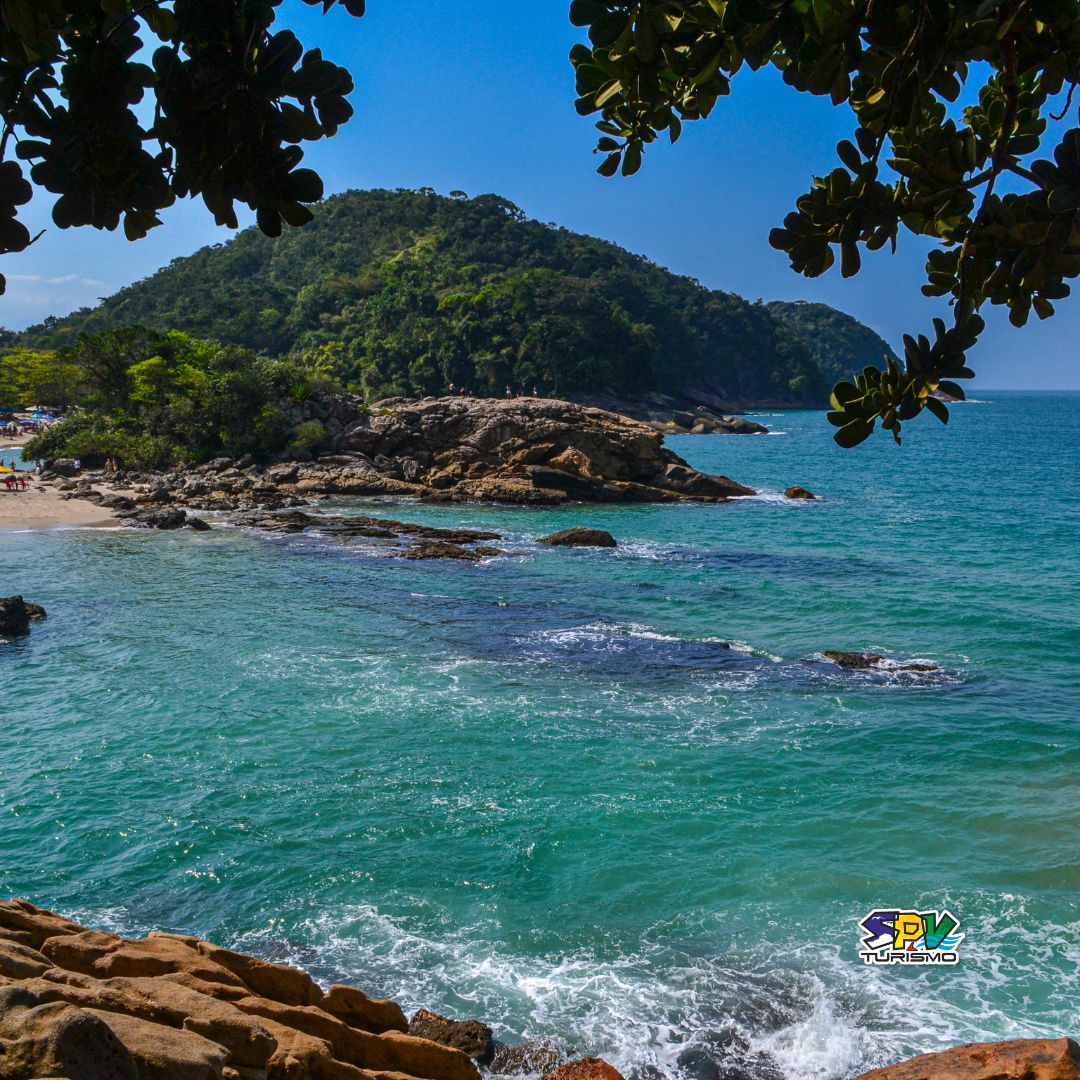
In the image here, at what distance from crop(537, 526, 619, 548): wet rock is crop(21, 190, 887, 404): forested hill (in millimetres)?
54842

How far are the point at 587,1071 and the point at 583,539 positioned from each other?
25.5 meters

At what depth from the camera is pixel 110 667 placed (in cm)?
1769

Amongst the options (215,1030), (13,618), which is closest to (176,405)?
(13,618)

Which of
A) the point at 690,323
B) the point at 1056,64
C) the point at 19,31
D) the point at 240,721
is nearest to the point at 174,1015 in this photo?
the point at 19,31

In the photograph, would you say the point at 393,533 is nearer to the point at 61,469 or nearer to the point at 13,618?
the point at 13,618

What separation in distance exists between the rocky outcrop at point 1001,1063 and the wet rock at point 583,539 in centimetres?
2581

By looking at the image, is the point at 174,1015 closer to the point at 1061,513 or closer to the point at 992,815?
the point at 992,815

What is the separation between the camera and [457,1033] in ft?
25.0

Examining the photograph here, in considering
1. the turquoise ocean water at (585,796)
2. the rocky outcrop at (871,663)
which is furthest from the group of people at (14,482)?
the rocky outcrop at (871,663)

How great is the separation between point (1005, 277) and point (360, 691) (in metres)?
14.1

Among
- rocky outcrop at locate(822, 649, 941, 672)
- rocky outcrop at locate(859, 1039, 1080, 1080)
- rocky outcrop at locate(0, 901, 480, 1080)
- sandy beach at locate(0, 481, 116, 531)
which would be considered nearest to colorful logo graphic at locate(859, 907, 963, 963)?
rocky outcrop at locate(859, 1039, 1080, 1080)

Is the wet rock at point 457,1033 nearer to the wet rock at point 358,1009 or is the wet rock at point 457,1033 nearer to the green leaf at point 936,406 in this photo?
the wet rock at point 358,1009

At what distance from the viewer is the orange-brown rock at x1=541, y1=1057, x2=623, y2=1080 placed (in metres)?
6.93

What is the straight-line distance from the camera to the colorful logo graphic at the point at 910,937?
906 cm
